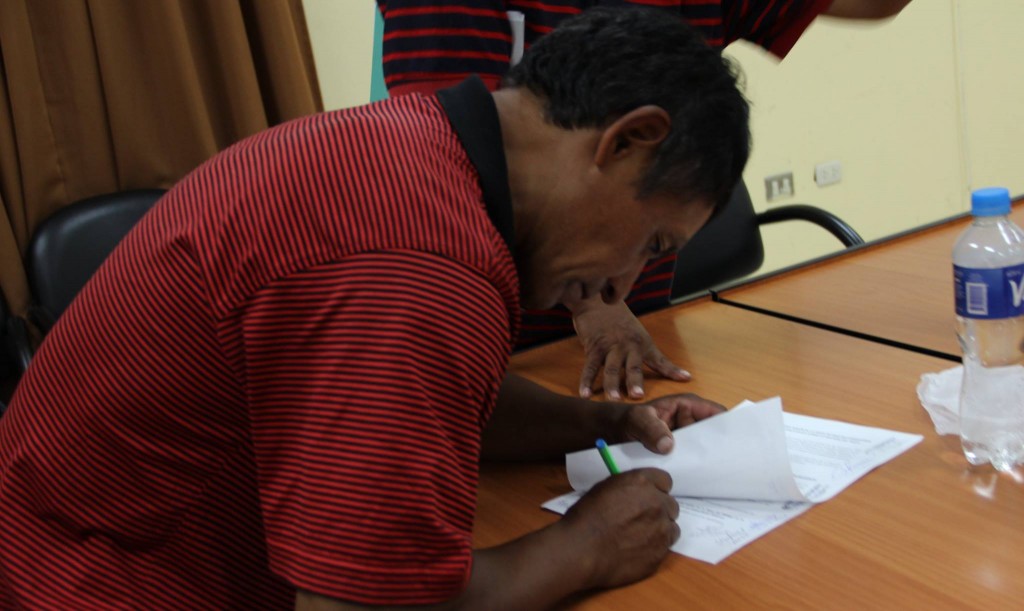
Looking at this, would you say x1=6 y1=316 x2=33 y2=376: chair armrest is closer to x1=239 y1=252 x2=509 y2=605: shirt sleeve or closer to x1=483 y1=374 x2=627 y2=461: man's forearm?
x1=483 y1=374 x2=627 y2=461: man's forearm

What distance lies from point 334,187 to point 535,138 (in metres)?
0.22

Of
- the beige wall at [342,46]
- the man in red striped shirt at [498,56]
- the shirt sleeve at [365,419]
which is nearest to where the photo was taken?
the shirt sleeve at [365,419]

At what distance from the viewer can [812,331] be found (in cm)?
152

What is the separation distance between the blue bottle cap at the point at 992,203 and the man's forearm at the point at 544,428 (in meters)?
0.48

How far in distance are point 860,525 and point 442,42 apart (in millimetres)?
941

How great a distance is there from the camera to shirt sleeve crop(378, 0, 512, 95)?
4.86 feet

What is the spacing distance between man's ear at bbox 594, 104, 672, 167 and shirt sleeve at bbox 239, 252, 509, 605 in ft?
0.68

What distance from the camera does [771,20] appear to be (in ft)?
5.78

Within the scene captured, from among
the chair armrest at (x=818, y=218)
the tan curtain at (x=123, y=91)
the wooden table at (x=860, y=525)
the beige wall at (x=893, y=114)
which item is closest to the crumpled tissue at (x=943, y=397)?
the wooden table at (x=860, y=525)

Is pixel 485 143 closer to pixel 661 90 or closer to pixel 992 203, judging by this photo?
pixel 661 90

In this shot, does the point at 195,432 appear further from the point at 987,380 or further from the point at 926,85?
the point at 926,85

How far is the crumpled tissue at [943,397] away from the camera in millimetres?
1125

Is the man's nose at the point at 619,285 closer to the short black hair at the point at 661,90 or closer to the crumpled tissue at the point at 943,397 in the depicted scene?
the short black hair at the point at 661,90

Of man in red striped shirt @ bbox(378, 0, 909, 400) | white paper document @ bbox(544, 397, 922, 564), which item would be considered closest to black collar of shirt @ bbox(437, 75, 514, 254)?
white paper document @ bbox(544, 397, 922, 564)
